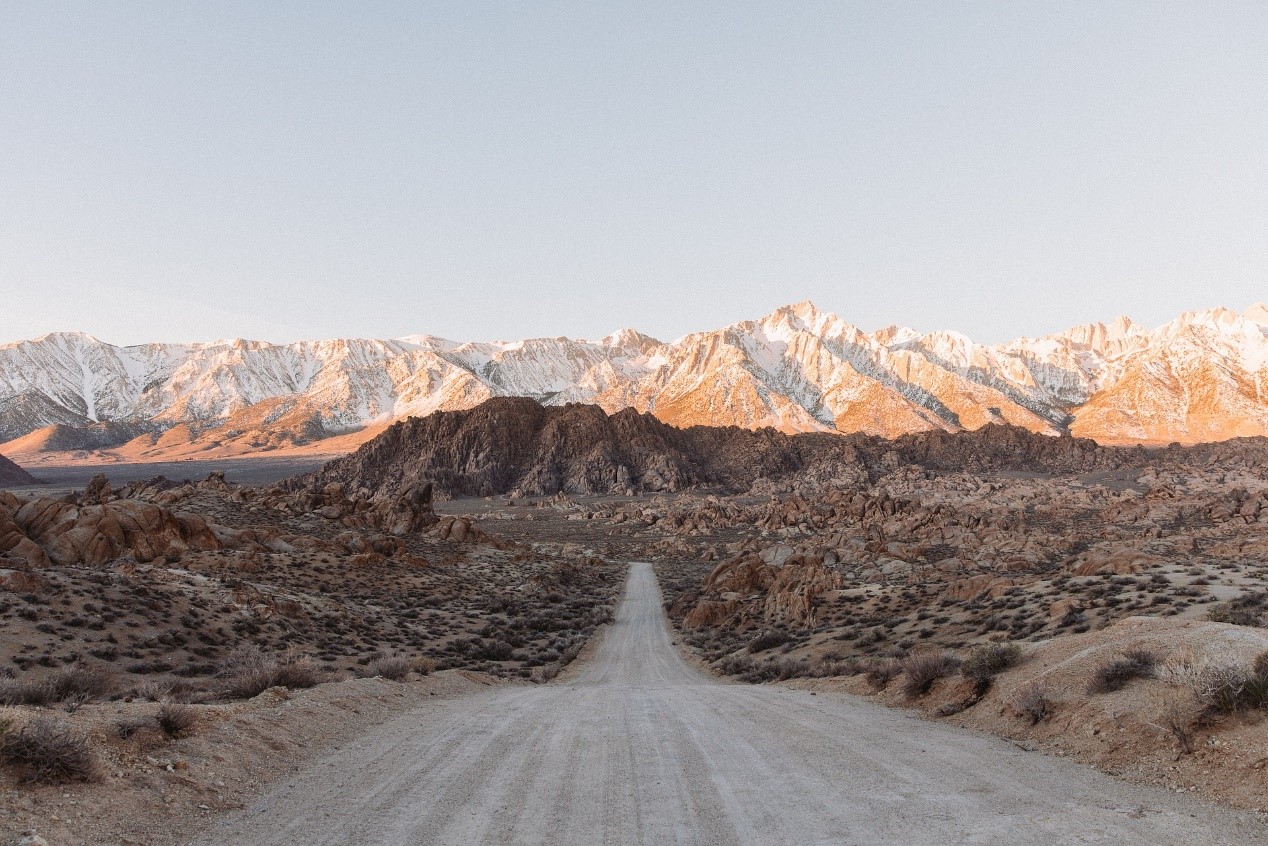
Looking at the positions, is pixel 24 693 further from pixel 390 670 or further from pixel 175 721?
pixel 390 670

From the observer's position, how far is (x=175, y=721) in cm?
784

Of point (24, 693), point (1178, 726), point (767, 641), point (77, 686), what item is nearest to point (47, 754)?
point (24, 693)

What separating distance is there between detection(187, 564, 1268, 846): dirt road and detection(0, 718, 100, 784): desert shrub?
1344mm

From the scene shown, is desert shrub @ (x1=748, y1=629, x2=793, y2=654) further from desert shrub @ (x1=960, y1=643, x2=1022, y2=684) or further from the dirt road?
the dirt road

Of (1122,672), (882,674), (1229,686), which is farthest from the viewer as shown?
(882,674)

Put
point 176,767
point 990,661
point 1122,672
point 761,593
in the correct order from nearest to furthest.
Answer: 1. point 176,767
2. point 1122,672
3. point 990,661
4. point 761,593

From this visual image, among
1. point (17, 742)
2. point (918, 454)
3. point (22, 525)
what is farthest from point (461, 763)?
point (918, 454)

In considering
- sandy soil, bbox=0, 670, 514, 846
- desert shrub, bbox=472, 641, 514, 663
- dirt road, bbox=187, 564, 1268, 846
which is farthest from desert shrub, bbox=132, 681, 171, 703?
desert shrub, bbox=472, 641, 514, 663

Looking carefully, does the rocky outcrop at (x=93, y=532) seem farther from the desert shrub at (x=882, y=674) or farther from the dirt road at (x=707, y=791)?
the desert shrub at (x=882, y=674)

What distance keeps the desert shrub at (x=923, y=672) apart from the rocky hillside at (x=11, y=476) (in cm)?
19264

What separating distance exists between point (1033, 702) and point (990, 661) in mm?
2723

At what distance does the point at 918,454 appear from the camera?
170 metres

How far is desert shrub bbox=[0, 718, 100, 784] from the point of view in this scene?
5.89 metres

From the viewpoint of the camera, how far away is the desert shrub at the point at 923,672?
12625 millimetres
